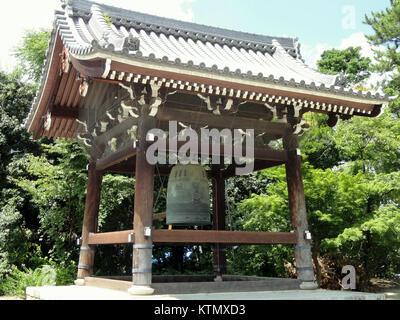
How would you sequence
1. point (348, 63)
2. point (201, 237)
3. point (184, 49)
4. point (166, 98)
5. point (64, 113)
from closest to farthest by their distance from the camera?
point (201, 237), point (166, 98), point (184, 49), point (64, 113), point (348, 63)

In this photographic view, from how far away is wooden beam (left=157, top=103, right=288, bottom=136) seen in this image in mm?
7504

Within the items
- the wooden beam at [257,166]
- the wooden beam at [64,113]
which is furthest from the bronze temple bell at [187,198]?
the wooden beam at [64,113]

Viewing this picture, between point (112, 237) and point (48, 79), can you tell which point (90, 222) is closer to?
point (112, 237)

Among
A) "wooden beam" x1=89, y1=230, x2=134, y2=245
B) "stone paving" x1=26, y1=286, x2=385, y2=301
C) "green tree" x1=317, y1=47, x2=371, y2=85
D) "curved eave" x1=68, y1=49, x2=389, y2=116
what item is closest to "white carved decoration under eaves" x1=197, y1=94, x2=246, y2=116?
"curved eave" x1=68, y1=49, x2=389, y2=116

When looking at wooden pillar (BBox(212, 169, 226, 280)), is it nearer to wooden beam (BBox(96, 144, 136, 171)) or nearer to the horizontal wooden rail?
the horizontal wooden rail

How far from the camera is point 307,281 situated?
7.81 meters

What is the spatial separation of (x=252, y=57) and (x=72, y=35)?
15.9 ft

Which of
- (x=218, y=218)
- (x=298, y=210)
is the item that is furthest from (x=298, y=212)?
(x=218, y=218)

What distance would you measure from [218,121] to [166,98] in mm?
1167

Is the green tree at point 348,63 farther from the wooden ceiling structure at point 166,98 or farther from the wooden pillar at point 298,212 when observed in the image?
the wooden pillar at point 298,212

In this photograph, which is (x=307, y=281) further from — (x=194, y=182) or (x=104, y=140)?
(x=104, y=140)

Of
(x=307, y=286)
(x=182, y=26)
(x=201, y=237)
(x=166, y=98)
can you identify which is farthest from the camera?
(x=182, y=26)

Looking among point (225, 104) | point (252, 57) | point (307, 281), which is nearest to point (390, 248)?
point (307, 281)

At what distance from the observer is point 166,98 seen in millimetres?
7590
